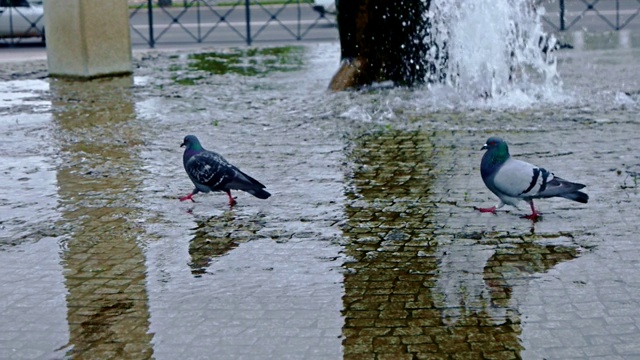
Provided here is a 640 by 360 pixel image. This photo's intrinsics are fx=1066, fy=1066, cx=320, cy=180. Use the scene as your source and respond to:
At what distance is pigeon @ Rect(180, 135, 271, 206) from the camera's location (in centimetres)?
718

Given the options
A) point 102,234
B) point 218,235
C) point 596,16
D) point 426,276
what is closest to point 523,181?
point 426,276

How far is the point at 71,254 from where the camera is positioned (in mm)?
6316

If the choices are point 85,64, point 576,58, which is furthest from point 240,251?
point 576,58

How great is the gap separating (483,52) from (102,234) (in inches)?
312

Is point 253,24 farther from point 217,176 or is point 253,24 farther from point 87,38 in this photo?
point 217,176

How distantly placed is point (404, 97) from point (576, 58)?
5.00 metres

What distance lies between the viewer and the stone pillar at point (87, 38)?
14680mm

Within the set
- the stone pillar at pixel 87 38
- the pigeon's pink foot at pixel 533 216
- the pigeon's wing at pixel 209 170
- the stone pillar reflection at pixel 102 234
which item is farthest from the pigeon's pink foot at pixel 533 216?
the stone pillar at pixel 87 38

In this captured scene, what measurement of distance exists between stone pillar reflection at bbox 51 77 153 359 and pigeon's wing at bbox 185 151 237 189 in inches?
19.6

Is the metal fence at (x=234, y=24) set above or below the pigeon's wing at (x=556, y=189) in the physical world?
above

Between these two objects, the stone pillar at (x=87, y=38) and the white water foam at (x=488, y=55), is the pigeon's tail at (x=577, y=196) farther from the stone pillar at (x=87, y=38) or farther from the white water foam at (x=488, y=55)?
the stone pillar at (x=87, y=38)

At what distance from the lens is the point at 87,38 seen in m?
14.8

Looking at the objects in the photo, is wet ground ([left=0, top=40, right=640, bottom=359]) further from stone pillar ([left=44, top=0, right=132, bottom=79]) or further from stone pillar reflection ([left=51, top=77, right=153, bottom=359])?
stone pillar ([left=44, top=0, right=132, bottom=79])

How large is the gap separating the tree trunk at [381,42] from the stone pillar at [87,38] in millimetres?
3607
